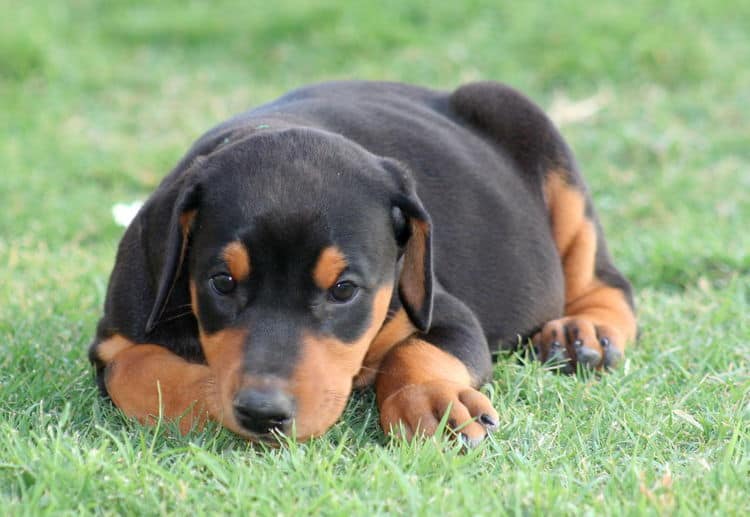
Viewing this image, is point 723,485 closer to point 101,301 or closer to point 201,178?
point 201,178

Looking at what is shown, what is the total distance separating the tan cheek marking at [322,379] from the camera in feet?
10.7

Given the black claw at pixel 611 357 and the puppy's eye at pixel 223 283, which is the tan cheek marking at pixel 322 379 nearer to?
the puppy's eye at pixel 223 283

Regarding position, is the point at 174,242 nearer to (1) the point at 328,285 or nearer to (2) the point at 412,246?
(1) the point at 328,285

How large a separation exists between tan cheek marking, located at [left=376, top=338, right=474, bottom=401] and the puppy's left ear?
84 mm

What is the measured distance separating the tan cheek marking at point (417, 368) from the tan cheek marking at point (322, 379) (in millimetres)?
164

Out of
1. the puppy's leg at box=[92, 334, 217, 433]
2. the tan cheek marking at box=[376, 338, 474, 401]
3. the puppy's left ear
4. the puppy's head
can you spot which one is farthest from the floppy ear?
the tan cheek marking at box=[376, 338, 474, 401]

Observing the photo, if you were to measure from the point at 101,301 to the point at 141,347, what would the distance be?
1559mm

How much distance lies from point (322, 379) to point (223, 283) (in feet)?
1.48

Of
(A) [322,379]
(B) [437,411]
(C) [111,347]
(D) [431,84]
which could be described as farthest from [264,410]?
(D) [431,84]

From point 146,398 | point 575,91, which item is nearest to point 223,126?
point 146,398

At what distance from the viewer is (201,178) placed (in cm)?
366

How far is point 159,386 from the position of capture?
3.59 meters

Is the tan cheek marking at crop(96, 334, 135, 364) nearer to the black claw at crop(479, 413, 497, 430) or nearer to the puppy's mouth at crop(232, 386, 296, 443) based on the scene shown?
the puppy's mouth at crop(232, 386, 296, 443)

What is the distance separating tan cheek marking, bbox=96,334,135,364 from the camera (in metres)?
3.97
